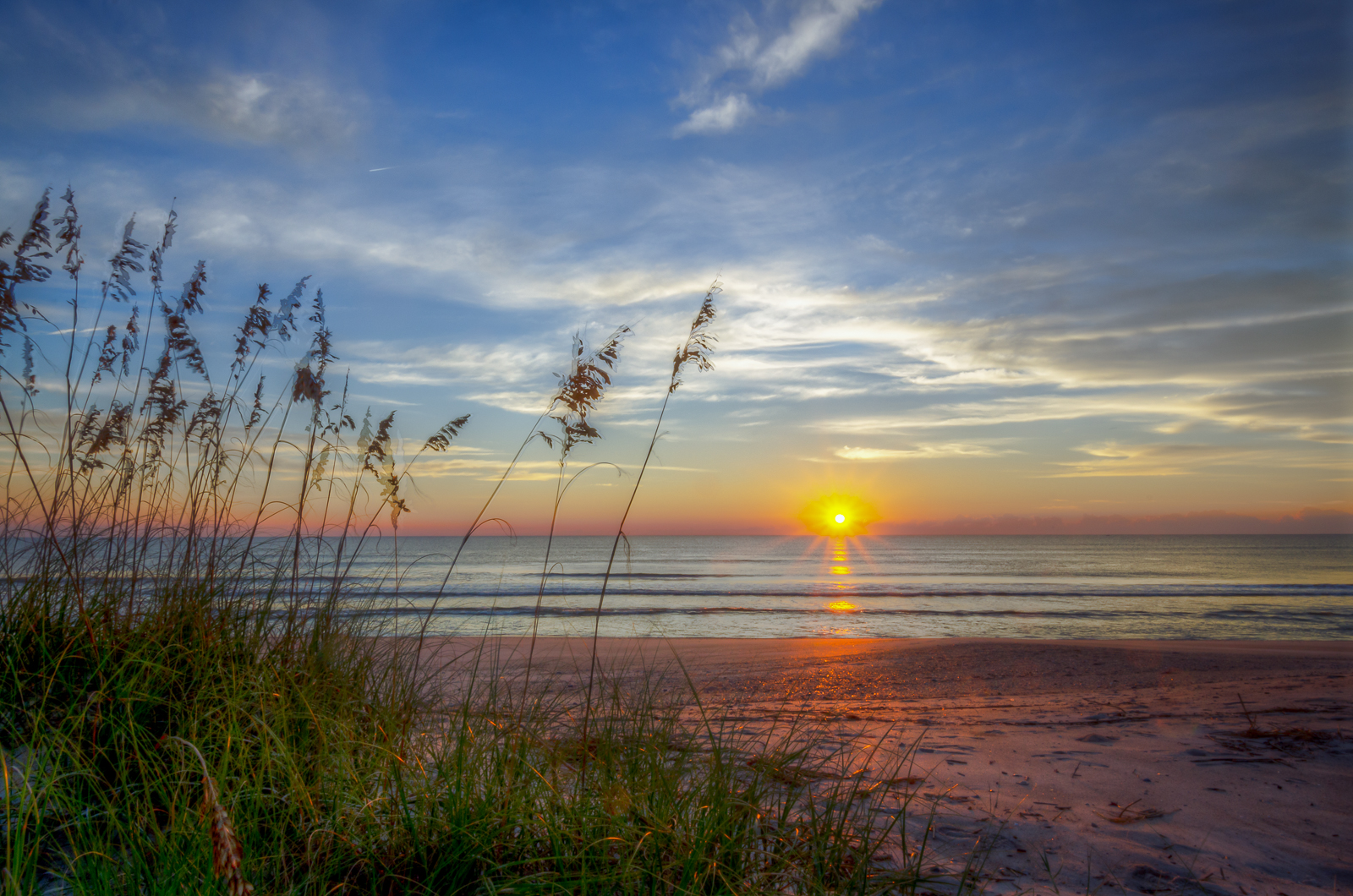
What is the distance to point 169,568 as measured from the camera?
13.5 feet

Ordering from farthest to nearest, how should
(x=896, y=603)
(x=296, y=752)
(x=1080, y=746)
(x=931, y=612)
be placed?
1. (x=896, y=603)
2. (x=931, y=612)
3. (x=1080, y=746)
4. (x=296, y=752)

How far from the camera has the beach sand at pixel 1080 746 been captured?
129 inches

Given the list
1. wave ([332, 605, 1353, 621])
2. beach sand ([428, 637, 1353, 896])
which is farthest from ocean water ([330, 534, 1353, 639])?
beach sand ([428, 637, 1353, 896])

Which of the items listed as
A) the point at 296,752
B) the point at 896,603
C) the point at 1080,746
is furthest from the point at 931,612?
the point at 296,752

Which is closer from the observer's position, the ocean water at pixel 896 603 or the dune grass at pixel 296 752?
the dune grass at pixel 296 752

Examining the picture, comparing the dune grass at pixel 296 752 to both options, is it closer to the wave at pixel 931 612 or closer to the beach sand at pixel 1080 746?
the beach sand at pixel 1080 746

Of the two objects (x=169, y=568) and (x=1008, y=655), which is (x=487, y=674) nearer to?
(x=169, y=568)

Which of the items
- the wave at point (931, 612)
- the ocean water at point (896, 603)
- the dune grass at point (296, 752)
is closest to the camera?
the dune grass at point (296, 752)

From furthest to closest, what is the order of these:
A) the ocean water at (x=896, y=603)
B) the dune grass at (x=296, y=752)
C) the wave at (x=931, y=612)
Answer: the wave at (x=931, y=612)
the ocean water at (x=896, y=603)
the dune grass at (x=296, y=752)

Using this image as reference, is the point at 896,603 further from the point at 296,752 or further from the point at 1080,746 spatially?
the point at 296,752

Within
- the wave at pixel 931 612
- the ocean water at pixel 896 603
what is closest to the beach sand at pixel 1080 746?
the ocean water at pixel 896 603

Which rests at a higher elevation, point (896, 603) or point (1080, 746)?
point (1080, 746)

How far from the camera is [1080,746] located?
5.47 metres

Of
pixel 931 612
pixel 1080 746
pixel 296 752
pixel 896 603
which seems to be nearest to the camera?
pixel 296 752
